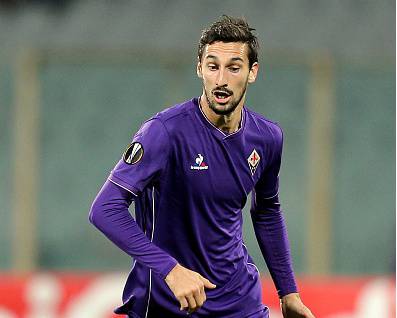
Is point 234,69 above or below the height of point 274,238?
above

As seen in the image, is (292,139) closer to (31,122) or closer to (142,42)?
(142,42)

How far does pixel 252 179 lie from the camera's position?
3994 millimetres

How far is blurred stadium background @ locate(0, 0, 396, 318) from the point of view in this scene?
923 cm

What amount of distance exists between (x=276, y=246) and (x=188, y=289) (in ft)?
3.01

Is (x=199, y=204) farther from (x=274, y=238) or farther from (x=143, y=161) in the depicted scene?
(x=274, y=238)

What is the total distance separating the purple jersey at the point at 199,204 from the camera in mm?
3797

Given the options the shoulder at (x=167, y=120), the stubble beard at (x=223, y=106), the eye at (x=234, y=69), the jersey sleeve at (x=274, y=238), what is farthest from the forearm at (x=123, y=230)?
the jersey sleeve at (x=274, y=238)

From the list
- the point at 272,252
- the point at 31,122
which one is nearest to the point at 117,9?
the point at 31,122

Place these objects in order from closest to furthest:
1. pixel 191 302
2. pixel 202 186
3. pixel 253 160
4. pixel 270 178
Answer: pixel 191 302, pixel 202 186, pixel 253 160, pixel 270 178

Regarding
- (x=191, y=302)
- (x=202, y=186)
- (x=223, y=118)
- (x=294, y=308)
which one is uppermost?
(x=223, y=118)

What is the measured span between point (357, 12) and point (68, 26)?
2624 millimetres

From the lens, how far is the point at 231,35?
377 centimetres

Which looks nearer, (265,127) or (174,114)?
(174,114)

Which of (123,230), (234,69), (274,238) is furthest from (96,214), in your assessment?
(274,238)
